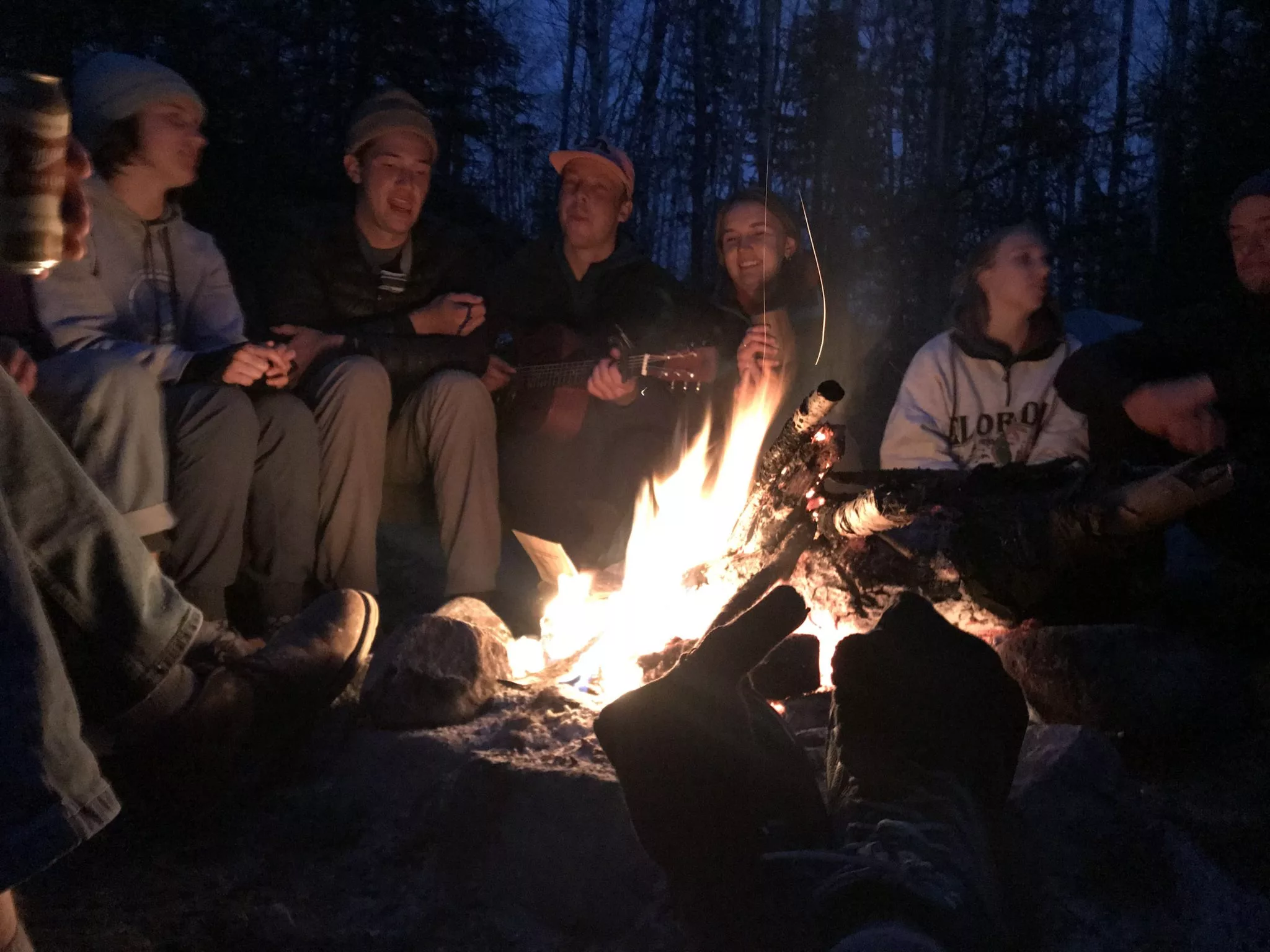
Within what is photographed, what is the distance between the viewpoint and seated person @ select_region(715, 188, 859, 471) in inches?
160

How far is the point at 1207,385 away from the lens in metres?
2.83

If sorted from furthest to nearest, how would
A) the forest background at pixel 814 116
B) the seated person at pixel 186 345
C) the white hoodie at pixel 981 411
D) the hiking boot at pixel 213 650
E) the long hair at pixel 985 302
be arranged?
the forest background at pixel 814 116
the long hair at pixel 985 302
the white hoodie at pixel 981 411
the seated person at pixel 186 345
the hiking boot at pixel 213 650

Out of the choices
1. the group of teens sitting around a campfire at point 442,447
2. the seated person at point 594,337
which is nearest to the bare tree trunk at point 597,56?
the seated person at point 594,337

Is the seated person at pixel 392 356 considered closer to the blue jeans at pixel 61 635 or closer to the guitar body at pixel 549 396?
the guitar body at pixel 549 396

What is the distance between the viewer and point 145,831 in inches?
84.0

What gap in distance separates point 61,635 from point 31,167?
87 centimetres

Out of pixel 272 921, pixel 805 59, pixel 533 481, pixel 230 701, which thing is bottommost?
pixel 272 921

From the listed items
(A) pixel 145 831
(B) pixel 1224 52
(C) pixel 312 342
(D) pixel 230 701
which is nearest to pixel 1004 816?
(D) pixel 230 701

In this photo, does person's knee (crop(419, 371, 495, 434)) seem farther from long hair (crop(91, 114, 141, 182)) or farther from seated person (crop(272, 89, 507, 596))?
long hair (crop(91, 114, 141, 182))

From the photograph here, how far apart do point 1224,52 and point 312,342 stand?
22.9 feet

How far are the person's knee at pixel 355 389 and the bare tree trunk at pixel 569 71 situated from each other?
15.6 m

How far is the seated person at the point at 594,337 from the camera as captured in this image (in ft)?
13.2

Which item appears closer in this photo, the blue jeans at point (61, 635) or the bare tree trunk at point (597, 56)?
the blue jeans at point (61, 635)

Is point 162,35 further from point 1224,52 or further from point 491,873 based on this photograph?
point 1224,52
